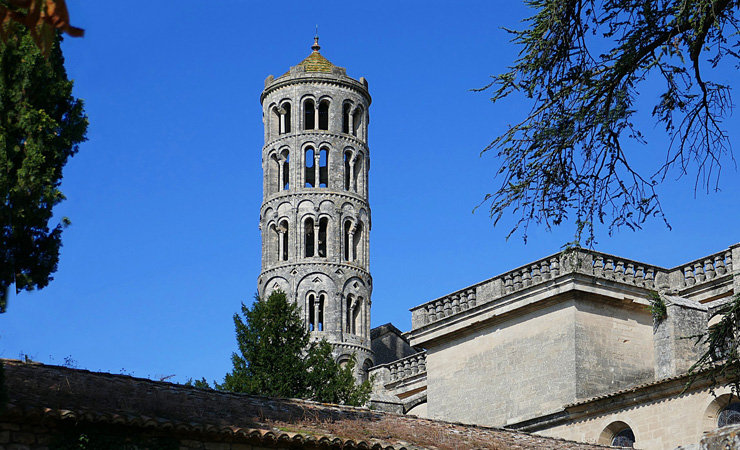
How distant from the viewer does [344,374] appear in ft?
93.2

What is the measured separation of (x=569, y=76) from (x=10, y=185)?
8689mm

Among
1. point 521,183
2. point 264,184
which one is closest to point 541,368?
point 521,183

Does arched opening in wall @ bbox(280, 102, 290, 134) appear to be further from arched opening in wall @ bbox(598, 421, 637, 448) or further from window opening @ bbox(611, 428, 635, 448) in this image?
window opening @ bbox(611, 428, 635, 448)

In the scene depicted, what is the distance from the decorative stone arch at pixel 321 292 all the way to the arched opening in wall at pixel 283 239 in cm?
170

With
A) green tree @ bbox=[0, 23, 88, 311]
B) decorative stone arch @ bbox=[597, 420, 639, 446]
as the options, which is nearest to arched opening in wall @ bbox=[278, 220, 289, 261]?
decorative stone arch @ bbox=[597, 420, 639, 446]

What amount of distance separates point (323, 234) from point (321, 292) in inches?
124

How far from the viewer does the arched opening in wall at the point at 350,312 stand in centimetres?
4880

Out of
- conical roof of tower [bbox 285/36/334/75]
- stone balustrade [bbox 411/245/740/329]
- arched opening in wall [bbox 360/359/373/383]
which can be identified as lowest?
stone balustrade [bbox 411/245/740/329]

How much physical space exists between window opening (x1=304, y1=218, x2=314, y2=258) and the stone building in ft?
68.8

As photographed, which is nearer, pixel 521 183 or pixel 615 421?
pixel 521 183

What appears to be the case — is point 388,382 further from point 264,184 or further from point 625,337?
point 264,184

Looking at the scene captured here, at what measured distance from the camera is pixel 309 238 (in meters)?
50.3

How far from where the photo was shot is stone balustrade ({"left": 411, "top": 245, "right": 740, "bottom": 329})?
26.2 metres

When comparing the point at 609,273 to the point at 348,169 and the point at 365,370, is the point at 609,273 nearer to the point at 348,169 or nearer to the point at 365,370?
the point at 365,370
